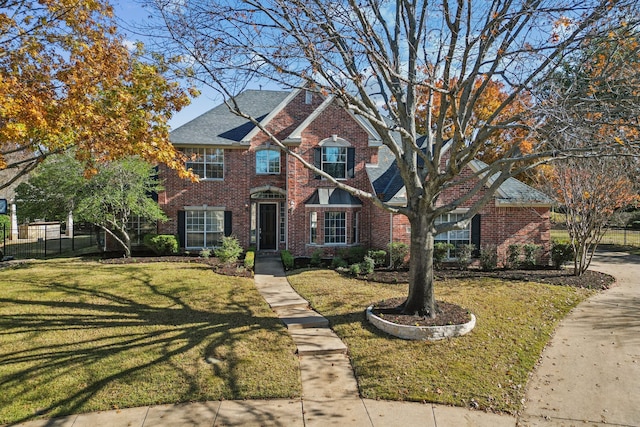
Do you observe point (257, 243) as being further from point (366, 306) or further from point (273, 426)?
point (273, 426)

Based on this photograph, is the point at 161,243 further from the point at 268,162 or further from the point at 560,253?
the point at 560,253

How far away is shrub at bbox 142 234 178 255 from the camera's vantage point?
54.9 feet

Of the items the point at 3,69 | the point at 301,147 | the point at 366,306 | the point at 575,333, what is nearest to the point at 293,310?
the point at 366,306

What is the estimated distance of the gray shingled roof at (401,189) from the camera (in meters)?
15.0

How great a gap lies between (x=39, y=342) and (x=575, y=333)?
10748mm

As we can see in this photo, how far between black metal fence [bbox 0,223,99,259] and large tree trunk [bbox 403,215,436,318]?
14.8 metres

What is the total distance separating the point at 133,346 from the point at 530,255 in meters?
13.7

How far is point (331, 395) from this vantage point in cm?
585

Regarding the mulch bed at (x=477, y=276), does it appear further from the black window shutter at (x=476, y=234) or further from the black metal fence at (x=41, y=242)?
the black metal fence at (x=41, y=242)

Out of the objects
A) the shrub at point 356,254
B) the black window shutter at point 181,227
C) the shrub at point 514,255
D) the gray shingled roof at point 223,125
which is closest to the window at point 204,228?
the black window shutter at point 181,227

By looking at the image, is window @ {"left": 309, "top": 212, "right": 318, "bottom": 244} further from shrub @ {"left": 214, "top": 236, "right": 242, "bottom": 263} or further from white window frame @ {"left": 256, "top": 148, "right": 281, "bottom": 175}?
shrub @ {"left": 214, "top": 236, "right": 242, "bottom": 263}

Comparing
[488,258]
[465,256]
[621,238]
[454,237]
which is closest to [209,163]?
[454,237]

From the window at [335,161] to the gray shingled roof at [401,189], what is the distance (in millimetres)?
1179

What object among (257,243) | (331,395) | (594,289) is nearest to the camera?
(331,395)
